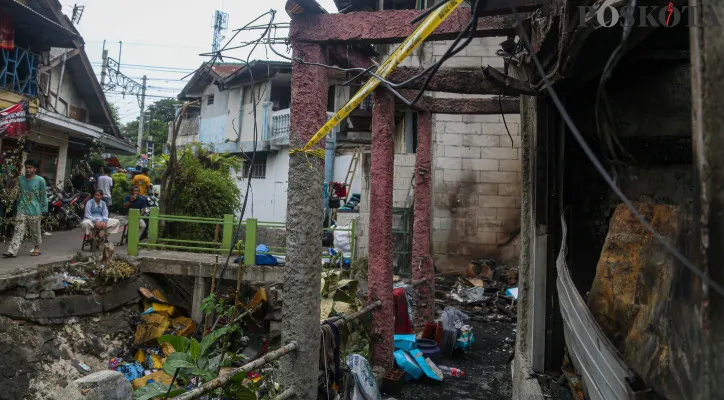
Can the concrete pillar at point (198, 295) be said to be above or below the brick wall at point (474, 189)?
below

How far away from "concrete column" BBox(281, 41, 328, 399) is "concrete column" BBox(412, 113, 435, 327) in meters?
4.07

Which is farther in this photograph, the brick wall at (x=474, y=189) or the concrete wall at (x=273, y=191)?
the concrete wall at (x=273, y=191)

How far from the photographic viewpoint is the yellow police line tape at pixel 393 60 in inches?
125

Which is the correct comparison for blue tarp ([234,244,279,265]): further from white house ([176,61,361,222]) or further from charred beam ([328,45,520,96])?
white house ([176,61,361,222])

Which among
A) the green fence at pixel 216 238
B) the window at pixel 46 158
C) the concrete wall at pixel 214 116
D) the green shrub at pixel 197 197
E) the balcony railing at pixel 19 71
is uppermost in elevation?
the concrete wall at pixel 214 116

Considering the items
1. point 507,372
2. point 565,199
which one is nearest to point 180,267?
point 507,372

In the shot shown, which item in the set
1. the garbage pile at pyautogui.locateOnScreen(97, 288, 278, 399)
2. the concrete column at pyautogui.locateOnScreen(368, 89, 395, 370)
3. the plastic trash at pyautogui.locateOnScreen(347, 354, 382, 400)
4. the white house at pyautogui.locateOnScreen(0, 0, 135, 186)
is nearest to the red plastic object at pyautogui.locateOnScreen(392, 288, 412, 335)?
the concrete column at pyautogui.locateOnScreen(368, 89, 395, 370)

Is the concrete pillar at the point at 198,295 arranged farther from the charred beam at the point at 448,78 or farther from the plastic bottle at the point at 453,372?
the charred beam at the point at 448,78

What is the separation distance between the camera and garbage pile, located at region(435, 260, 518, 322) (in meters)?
10.1

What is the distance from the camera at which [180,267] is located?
907 centimetres

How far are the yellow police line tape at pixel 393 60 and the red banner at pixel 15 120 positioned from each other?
29.8 ft

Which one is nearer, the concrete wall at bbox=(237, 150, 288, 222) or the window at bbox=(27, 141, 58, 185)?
the window at bbox=(27, 141, 58, 185)

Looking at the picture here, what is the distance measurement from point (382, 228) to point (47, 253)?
7047 mm

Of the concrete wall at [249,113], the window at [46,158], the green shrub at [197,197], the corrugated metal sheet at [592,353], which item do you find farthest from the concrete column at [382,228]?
the concrete wall at [249,113]
